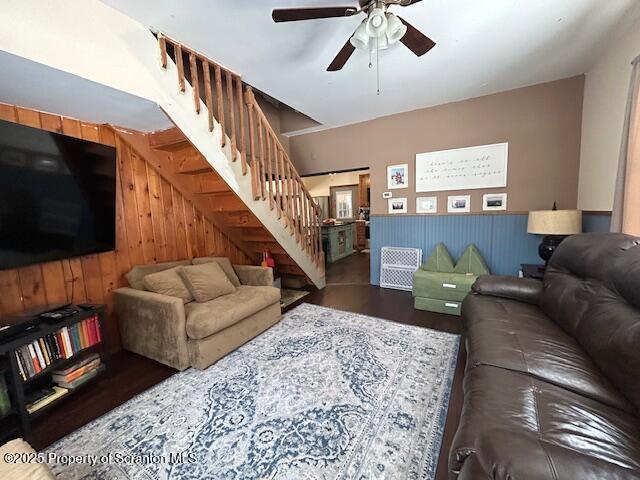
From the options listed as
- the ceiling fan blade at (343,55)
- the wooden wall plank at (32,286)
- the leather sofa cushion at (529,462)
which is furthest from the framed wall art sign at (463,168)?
the wooden wall plank at (32,286)

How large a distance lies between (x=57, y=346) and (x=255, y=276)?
5.32 feet

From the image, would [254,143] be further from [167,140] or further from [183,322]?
[183,322]

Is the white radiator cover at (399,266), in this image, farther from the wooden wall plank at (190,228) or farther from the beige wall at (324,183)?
the beige wall at (324,183)

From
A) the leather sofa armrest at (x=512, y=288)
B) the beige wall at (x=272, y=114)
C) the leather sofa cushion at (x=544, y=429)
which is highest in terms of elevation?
the beige wall at (x=272, y=114)

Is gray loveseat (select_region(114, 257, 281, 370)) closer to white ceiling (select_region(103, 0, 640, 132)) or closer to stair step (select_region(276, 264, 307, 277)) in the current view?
stair step (select_region(276, 264, 307, 277))

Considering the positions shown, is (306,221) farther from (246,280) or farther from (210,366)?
(210,366)

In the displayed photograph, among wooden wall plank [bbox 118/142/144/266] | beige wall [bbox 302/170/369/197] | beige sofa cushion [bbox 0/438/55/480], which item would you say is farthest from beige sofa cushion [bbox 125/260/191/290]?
beige wall [bbox 302/170/369/197]

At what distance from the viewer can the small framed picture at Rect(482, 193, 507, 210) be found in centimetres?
318

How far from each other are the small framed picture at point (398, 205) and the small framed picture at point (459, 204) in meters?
0.57

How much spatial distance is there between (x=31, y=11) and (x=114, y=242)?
1.53 metres

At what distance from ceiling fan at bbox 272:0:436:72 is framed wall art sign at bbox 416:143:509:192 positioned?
Answer: 6.49 feet

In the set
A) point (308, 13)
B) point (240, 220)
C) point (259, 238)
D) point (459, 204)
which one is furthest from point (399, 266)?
point (308, 13)

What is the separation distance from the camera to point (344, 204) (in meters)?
8.15

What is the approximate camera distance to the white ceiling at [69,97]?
1400mm
